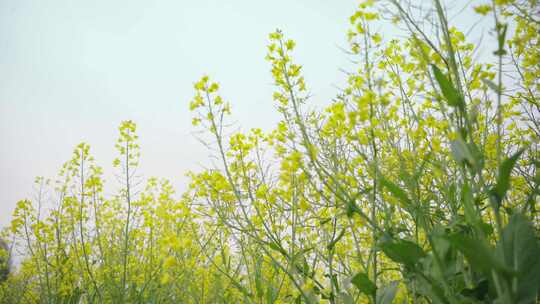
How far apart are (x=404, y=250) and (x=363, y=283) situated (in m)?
0.27

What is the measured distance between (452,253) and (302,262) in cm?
98

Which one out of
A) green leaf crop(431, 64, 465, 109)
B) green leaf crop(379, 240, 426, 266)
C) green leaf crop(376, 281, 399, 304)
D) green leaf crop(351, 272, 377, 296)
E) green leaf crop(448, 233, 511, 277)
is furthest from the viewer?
green leaf crop(376, 281, 399, 304)

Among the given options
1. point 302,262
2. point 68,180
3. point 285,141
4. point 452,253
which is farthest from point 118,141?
point 452,253

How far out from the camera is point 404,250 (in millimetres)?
1143

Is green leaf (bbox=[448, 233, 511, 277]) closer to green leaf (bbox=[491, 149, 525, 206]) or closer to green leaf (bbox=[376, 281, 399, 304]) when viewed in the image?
green leaf (bbox=[491, 149, 525, 206])

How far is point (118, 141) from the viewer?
11.1ft

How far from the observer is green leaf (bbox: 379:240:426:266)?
1.13 meters

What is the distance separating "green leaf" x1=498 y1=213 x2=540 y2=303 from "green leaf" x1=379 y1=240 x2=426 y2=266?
9.6 inches

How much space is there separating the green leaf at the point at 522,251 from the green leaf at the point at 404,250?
243 millimetres

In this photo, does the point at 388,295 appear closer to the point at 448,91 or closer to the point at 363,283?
the point at 363,283

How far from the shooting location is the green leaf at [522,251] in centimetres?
99

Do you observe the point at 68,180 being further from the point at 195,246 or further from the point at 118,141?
the point at 195,246

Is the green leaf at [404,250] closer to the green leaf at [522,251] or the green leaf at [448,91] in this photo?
the green leaf at [522,251]

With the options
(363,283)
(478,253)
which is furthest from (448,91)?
(363,283)
